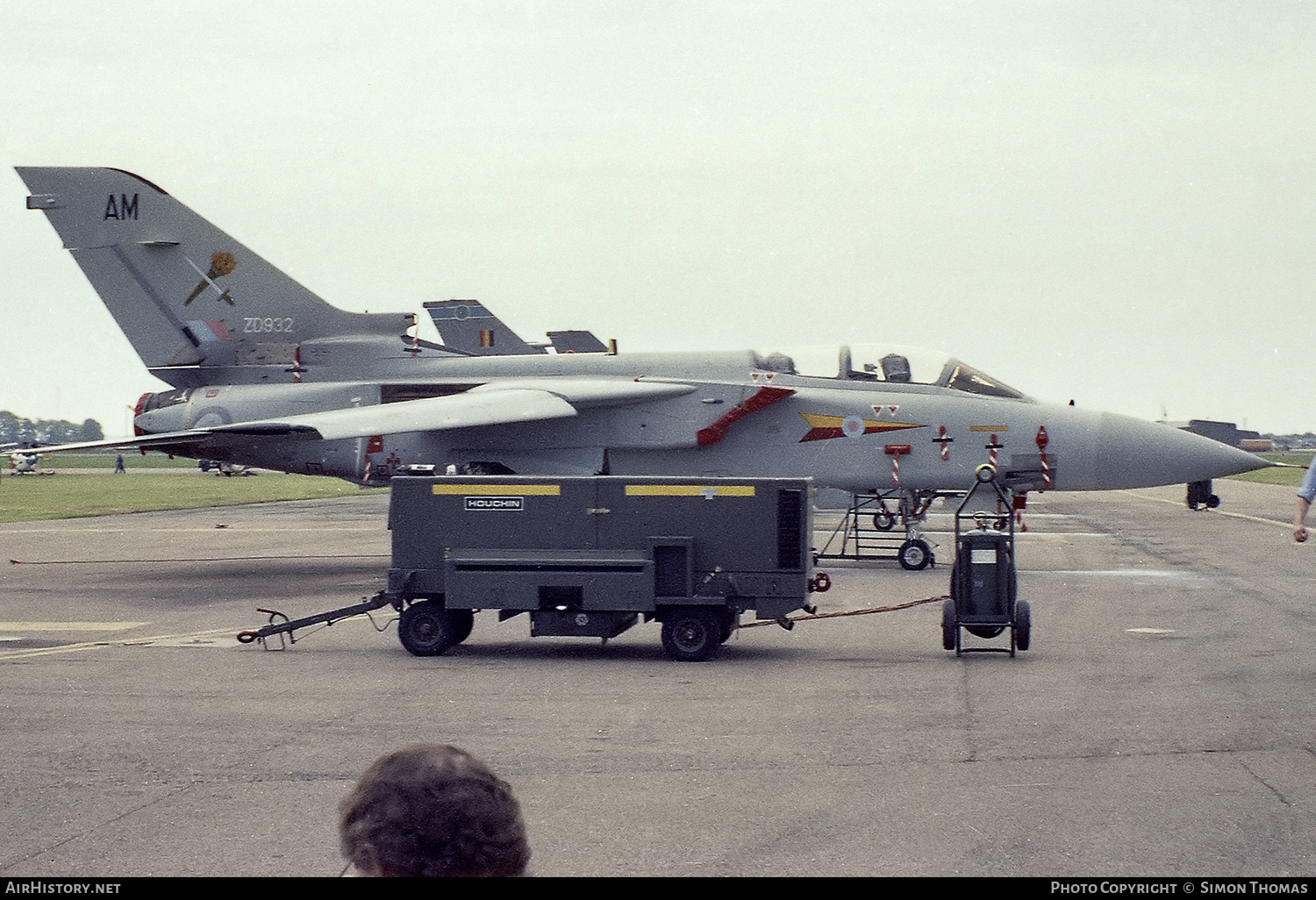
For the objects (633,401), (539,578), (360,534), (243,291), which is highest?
(243,291)

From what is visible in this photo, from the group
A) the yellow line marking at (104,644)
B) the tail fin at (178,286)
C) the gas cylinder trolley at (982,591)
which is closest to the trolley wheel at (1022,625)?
the gas cylinder trolley at (982,591)

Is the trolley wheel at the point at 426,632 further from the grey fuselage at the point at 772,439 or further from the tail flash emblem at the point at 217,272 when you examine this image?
the tail flash emblem at the point at 217,272

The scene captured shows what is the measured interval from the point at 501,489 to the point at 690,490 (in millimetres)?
1715

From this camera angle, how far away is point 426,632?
12461 millimetres

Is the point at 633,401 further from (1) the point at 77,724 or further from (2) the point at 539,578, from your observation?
(1) the point at 77,724

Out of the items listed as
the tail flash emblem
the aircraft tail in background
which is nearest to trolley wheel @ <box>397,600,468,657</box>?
the tail flash emblem

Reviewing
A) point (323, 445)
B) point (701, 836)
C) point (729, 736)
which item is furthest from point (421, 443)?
point (701, 836)

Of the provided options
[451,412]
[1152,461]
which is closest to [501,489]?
[451,412]

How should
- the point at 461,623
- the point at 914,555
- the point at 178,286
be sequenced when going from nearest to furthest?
the point at 461,623 → the point at 914,555 → the point at 178,286

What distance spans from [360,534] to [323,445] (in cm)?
1012

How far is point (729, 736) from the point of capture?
8.66 m

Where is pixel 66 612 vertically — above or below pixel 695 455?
below

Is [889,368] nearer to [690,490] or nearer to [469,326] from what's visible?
[690,490]

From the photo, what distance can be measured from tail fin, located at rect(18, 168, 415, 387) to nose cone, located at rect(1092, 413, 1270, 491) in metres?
10.6
